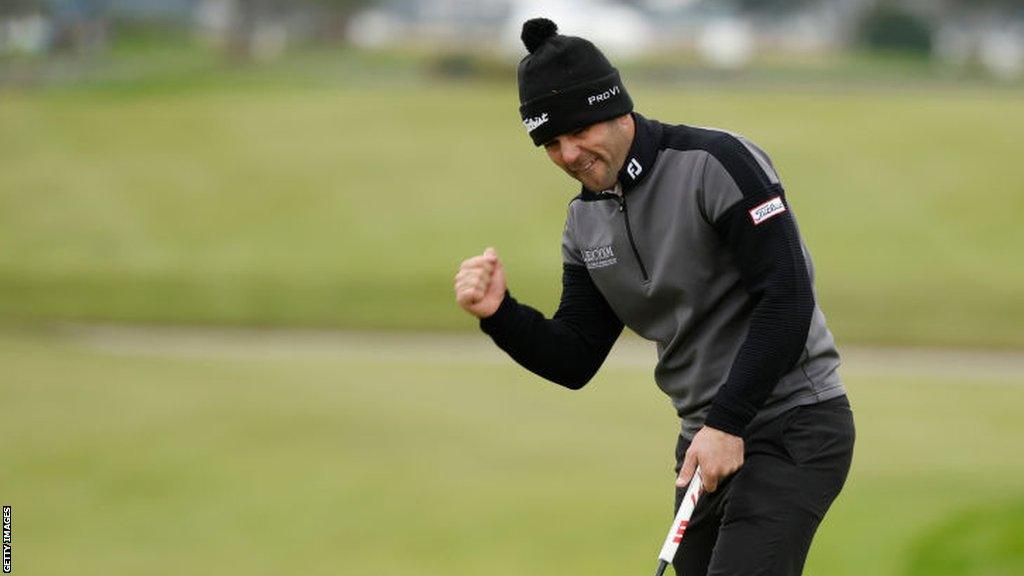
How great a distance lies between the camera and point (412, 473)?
10734 mm

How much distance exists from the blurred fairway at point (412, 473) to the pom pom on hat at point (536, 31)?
394 cm

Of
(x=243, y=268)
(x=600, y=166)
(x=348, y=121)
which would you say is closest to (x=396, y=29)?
(x=348, y=121)

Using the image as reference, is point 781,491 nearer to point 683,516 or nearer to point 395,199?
point 683,516

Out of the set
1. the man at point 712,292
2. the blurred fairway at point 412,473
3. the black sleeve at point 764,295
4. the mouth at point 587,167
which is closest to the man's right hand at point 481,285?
the man at point 712,292

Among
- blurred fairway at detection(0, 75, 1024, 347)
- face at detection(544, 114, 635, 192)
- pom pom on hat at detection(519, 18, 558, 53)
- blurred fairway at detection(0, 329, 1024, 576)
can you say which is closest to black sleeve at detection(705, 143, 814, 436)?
face at detection(544, 114, 635, 192)

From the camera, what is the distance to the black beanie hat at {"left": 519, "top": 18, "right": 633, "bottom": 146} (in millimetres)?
4496

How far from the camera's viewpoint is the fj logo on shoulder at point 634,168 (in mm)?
4547

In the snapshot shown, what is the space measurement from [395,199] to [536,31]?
2906cm

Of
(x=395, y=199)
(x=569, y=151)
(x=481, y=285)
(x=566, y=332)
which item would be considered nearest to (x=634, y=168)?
(x=569, y=151)

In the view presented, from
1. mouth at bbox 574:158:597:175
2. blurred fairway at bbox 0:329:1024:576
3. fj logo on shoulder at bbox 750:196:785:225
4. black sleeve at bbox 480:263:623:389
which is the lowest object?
blurred fairway at bbox 0:329:1024:576

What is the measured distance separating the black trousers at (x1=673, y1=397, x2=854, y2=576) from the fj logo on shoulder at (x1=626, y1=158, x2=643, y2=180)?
75 cm

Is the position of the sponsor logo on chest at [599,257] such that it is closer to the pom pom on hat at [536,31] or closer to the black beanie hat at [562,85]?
the black beanie hat at [562,85]
